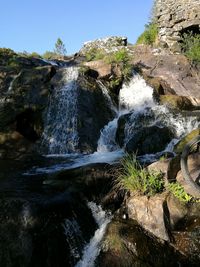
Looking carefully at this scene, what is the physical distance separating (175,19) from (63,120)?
1059 cm

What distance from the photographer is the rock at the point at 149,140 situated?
35.9 ft

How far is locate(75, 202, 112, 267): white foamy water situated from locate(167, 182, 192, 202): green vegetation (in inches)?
53.1

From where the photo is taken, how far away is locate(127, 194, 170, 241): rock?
237 inches

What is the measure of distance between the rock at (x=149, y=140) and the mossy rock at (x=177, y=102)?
3.25m

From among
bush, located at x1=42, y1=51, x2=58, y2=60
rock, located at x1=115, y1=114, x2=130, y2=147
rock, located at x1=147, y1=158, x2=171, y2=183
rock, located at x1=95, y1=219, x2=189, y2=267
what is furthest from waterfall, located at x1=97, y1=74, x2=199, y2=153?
bush, located at x1=42, y1=51, x2=58, y2=60

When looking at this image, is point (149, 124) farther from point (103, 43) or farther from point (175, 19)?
point (103, 43)

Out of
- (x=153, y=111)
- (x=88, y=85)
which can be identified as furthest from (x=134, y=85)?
(x=153, y=111)

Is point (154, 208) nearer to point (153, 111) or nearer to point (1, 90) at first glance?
point (153, 111)

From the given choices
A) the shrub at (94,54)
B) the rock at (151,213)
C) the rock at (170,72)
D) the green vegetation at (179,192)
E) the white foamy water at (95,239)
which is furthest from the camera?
the shrub at (94,54)

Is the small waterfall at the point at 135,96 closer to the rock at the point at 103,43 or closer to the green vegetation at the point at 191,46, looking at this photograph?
the green vegetation at the point at 191,46

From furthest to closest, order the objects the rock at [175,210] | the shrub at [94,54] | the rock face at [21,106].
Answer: the shrub at [94,54]
the rock face at [21,106]
the rock at [175,210]

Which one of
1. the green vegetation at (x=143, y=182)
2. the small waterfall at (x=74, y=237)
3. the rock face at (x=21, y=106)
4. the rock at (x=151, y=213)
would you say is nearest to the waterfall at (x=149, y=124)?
the rock face at (x=21, y=106)

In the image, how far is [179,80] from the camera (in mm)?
16922

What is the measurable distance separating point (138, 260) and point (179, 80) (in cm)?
1278
